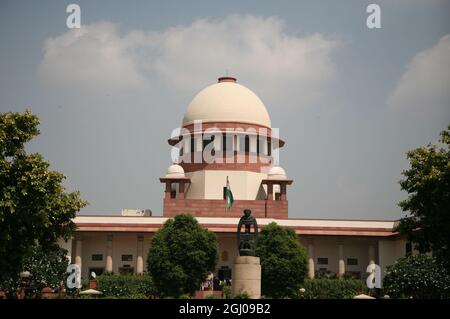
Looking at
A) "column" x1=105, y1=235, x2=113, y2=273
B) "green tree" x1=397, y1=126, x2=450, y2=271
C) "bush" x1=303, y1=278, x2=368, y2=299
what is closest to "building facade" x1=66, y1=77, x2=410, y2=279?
"column" x1=105, y1=235, x2=113, y2=273

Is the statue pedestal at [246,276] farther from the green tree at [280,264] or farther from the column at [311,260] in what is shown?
the column at [311,260]

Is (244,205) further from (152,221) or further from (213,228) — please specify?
(152,221)

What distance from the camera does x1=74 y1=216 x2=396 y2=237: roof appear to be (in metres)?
46.7

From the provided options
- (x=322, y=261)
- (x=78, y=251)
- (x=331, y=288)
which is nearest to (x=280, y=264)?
(x=331, y=288)

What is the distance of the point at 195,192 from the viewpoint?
1977 inches

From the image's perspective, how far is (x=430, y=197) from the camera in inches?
1106

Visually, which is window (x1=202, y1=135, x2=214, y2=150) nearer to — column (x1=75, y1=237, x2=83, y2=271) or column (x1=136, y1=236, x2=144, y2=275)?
column (x1=136, y1=236, x2=144, y2=275)

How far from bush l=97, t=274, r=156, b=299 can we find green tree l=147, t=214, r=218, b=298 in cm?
193

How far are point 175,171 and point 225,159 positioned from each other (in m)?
3.78

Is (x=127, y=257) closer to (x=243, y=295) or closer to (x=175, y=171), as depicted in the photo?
(x=175, y=171)

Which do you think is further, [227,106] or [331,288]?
[227,106]

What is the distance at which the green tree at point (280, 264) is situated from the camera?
130 feet
